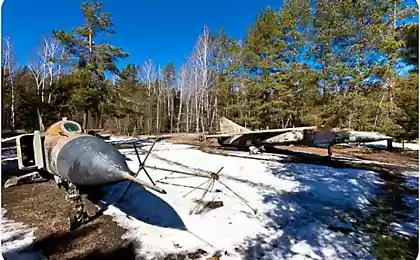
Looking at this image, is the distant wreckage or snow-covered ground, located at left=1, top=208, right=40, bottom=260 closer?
snow-covered ground, located at left=1, top=208, right=40, bottom=260

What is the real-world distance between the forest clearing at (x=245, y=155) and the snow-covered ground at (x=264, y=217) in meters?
0.04

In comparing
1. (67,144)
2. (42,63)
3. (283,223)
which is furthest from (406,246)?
(42,63)

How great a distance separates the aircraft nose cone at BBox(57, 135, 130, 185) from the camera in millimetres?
3727

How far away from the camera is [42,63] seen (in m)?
25.7

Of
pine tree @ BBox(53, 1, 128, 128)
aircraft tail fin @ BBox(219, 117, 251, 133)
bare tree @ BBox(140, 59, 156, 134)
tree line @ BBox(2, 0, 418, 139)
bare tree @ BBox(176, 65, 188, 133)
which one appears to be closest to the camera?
tree line @ BBox(2, 0, 418, 139)

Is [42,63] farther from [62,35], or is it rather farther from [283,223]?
[283,223]

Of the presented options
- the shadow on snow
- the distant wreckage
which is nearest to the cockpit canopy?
the shadow on snow

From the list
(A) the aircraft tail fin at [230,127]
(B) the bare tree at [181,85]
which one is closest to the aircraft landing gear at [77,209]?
(A) the aircraft tail fin at [230,127]

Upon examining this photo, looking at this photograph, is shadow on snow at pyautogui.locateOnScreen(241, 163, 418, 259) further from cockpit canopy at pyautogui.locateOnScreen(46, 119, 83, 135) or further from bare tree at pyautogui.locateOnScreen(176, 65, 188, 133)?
bare tree at pyautogui.locateOnScreen(176, 65, 188, 133)

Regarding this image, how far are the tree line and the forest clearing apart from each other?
0.10 meters

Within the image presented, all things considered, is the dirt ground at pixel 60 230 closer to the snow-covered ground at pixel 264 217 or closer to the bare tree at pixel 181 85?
the snow-covered ground at pixel 264 217

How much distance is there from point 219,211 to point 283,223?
4.54 feet

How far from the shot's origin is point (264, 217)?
17.8 ft

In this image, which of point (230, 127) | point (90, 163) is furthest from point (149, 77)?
point (90, 163)
